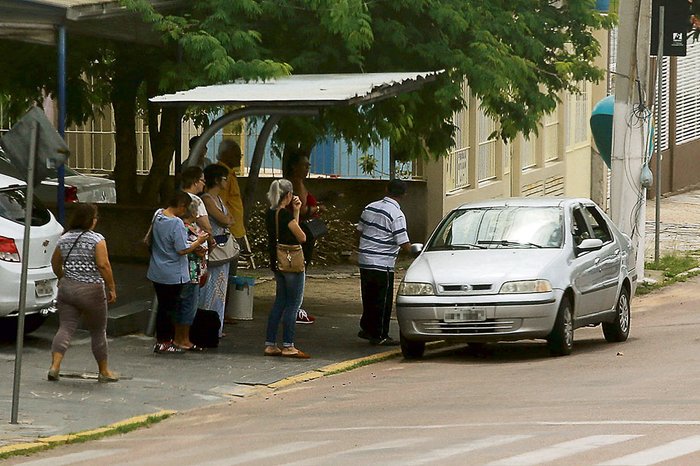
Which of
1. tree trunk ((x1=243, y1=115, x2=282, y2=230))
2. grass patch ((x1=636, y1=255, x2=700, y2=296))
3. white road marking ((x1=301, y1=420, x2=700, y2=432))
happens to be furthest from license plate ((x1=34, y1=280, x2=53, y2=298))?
grass patch ((x1=636, y1=255, x2=700, y2=296))

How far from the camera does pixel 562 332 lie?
49.5 feet

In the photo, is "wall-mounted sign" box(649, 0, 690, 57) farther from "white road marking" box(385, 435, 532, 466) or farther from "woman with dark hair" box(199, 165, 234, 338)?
"white road marking" box(385, 435, 532, 466)

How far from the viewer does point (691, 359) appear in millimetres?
14836

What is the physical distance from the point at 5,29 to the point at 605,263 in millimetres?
6395

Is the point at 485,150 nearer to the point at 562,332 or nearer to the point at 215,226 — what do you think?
the point at 215,226

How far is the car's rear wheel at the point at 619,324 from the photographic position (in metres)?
16.6

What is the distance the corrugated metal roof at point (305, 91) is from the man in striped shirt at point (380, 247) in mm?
1064

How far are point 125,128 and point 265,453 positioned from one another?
13.1 m

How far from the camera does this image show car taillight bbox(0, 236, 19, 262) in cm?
1461

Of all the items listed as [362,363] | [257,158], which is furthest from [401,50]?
[362,363]

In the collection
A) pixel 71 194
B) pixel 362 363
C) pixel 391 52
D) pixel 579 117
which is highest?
pixel 391 52

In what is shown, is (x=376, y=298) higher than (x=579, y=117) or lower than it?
lower

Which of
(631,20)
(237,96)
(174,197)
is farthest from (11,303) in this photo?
(631,20)

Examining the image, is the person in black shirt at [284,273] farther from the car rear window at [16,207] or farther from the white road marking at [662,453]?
the white road marking at [662,453]
